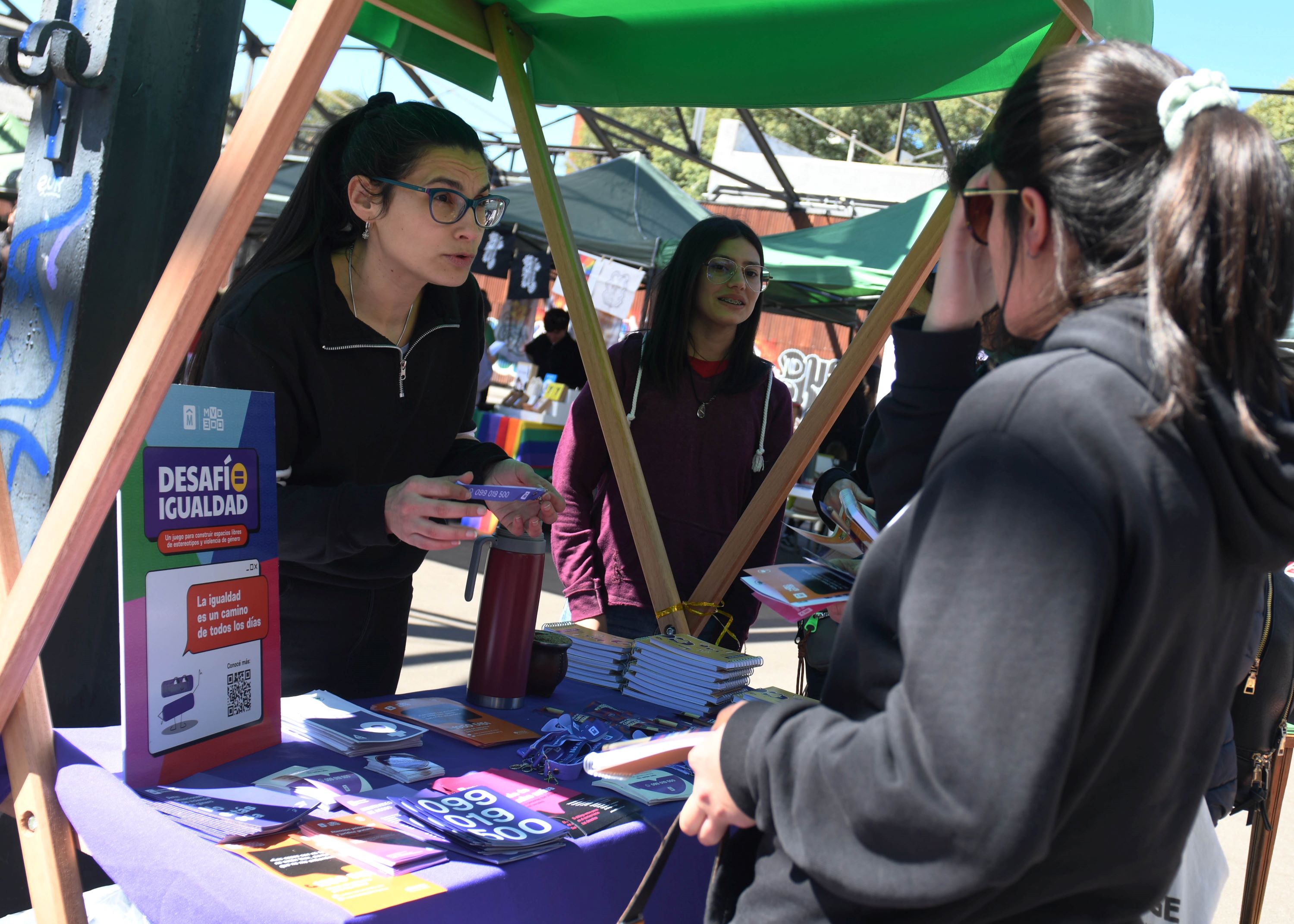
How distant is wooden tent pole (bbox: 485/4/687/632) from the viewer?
229 centimetres

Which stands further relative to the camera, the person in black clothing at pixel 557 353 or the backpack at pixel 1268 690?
the person in black clothing at pixel 557 353

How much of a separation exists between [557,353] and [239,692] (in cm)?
725

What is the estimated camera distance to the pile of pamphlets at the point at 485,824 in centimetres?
113

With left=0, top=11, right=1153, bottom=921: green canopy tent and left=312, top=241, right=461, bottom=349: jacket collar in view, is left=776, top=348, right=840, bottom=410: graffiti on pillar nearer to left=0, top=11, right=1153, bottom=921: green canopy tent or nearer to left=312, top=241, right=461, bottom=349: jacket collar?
left=0, top=11, right=1153, bottom=921: green canopy tent

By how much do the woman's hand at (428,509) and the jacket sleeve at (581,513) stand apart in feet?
3.30

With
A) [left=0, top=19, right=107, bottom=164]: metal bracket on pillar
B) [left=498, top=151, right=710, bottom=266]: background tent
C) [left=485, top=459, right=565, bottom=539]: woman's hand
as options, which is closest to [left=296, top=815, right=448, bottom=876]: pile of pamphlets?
→ [left=485, top=459, right=565, bottom=539]: woman's hand

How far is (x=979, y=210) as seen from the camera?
3.01 feet

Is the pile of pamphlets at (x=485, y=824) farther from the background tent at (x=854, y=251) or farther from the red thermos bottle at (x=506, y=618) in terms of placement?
the background tent at (x=854, y=251)

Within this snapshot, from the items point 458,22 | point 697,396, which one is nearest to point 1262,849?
point 697,396

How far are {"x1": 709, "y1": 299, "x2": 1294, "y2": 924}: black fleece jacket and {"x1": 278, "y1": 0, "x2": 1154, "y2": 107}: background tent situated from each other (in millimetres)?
1787

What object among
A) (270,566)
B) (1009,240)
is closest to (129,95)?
(270,566)

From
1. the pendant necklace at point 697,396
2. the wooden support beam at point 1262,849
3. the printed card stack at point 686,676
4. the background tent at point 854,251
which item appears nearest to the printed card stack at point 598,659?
the printed card stack at point 686,676

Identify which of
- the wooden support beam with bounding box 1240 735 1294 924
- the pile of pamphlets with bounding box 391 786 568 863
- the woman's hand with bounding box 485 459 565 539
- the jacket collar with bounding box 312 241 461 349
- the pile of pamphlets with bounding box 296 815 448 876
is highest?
the jacket collar with bounding box 312 241 461 349

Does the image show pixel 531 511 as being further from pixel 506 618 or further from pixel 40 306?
pixel 40 306
